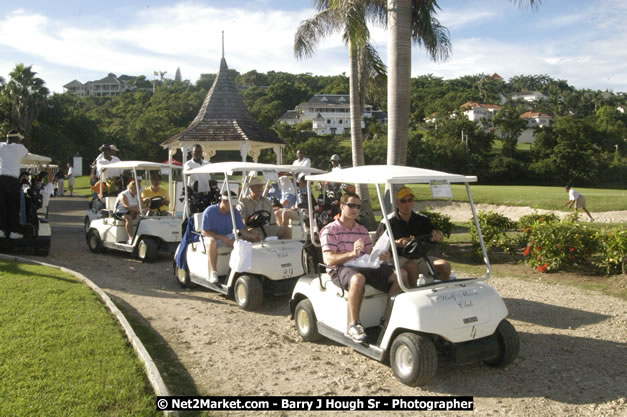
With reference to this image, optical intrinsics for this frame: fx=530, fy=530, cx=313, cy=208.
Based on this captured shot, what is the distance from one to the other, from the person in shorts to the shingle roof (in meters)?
11.3

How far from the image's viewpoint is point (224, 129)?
64.6 feet

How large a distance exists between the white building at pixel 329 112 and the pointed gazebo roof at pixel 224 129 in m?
82.8

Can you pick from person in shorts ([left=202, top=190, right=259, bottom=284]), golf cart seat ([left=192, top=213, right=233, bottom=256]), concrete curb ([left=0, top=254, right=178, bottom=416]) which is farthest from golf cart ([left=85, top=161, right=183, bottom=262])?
A: concrete curb ([left=0, top=254, right=178, bottom=416])

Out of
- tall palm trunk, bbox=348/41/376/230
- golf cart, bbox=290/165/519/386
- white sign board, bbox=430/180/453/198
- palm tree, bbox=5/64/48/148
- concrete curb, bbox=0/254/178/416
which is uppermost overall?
palm tree, bbox=5/64/48/148

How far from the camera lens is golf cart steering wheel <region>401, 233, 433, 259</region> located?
5.00 m

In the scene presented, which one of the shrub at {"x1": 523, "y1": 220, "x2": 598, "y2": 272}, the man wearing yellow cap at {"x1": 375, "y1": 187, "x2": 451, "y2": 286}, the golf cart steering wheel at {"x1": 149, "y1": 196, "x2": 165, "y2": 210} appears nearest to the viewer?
the man wearing yellow cap at {"x1": 375, "y1": 187, "x2": 451, "y2": 286}

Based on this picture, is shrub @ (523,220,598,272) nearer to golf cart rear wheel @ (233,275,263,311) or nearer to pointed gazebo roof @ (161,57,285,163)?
golf cart rear wheel @ (233,275,263,311)

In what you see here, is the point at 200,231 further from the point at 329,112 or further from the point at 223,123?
the point at 329,112

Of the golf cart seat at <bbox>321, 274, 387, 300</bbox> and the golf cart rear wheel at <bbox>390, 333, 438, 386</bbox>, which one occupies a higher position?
the golf cart seat at <bbox>321, 274, 387, 300</bbox>

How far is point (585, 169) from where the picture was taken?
56.8m

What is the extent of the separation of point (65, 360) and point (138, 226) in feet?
20.3

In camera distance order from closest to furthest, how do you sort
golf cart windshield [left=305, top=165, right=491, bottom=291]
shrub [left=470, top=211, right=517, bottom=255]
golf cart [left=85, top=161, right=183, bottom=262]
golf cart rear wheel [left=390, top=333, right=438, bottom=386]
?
1. golf cart rear wheel [left=390, top=333, right=438, bottom=386]
2. golf cart windshield [left=305, top=165, right=491, bottom=291]
3. shrub [left=470, top=211, right=517, bottom=255]
4. golf cart [left=85, top=161, right=183, bottom=262]

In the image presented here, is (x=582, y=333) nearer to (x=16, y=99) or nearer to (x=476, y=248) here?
(x=476, y=248)

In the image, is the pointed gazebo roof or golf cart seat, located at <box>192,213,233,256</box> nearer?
golf cart seat, located at <box>192,213,233,256</box>
